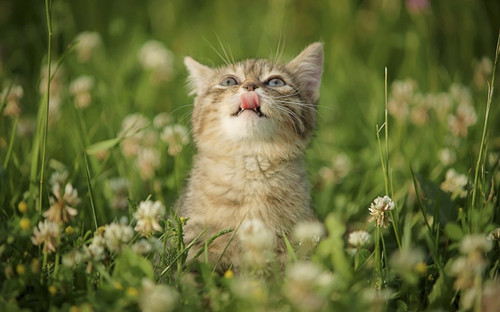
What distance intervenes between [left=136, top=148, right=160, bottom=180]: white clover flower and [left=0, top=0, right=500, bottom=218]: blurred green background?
14 centimetres

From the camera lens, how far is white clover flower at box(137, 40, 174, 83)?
197 inches

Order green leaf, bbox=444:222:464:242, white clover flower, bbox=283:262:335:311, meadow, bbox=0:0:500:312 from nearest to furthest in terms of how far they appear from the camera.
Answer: white clover flower, bbox=283:262:335:311
meadow, bbox=0:0:500:312
green leaf, bbox=444:222:464:242

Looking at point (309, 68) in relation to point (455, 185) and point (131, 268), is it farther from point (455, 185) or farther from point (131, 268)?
point (131, 268)

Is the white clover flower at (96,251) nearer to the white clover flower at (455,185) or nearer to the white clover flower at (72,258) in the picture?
the white clover flower at (72,258)

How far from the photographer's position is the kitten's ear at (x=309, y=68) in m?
3.57

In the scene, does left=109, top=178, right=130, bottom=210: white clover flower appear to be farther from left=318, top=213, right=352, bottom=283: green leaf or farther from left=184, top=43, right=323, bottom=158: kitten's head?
left=318, top=213, right=352, bottom=283: green leaf

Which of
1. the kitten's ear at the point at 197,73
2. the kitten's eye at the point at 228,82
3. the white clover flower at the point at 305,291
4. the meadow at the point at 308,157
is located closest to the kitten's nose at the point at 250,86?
the kitten's eye at the point at 228,82

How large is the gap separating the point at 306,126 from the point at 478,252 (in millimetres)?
1504

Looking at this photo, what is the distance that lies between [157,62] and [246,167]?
2.47 metres

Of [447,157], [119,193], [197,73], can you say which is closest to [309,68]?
[197,73]

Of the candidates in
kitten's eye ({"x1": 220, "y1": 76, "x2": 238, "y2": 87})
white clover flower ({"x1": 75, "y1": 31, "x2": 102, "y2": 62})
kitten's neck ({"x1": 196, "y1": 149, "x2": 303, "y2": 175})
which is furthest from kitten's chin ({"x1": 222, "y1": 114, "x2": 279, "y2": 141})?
white clover flower ({"x1": 75, "y1": 31, "x2": 102, "y2": 62})

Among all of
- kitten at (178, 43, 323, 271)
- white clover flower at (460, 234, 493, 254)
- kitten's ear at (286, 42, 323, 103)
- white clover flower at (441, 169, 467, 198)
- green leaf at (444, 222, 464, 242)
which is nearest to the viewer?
white clover flower at (460, 234, 493, 254)

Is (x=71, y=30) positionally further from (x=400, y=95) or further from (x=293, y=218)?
(x=293, y=218)

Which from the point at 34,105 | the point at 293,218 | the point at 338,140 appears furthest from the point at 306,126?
the point at 34,105
